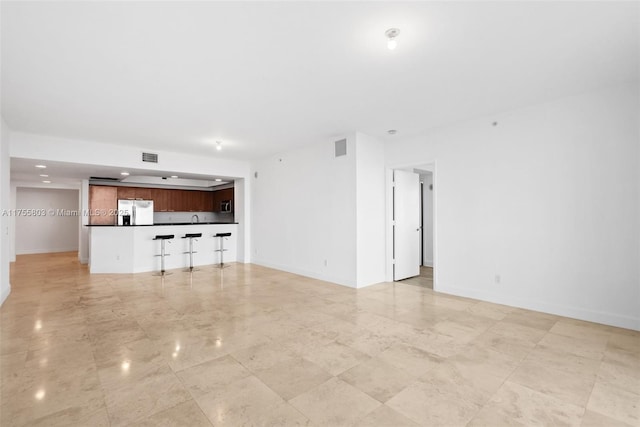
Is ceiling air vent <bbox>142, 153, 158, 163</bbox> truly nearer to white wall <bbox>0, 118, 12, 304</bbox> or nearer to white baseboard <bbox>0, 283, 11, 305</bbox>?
white wall <bbox>0, 118, 12, 304</bbox>

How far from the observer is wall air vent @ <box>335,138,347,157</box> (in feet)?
18.7

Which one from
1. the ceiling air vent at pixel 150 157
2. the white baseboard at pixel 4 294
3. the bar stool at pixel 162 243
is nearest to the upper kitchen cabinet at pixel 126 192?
the bar stool at pixel 162 243

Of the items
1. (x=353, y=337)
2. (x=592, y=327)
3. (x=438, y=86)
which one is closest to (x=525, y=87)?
(x=438, y=86)

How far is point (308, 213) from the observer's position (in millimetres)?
6539

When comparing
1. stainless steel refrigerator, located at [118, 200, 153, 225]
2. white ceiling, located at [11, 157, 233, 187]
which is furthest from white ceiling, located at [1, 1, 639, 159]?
stainless steel refrigerator, located at [118, 200, 153, 225]

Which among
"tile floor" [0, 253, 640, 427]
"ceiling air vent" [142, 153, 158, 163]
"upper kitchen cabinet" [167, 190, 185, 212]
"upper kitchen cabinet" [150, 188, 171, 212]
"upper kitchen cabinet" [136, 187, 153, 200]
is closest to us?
"tile floor" [0, 253, 640, 427]

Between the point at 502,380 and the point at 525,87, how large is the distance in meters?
3.21

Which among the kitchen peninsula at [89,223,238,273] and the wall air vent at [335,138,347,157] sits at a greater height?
the wall air vent at [335,138,347,157]

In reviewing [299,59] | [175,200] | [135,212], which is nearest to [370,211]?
[299,59]

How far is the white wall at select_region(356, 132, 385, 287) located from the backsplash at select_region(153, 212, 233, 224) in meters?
6.33

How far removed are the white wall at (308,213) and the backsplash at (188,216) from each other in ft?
10.6

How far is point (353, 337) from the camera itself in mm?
3281

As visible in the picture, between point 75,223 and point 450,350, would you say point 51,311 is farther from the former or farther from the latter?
point 75,223

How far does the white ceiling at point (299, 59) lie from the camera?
2326mm
